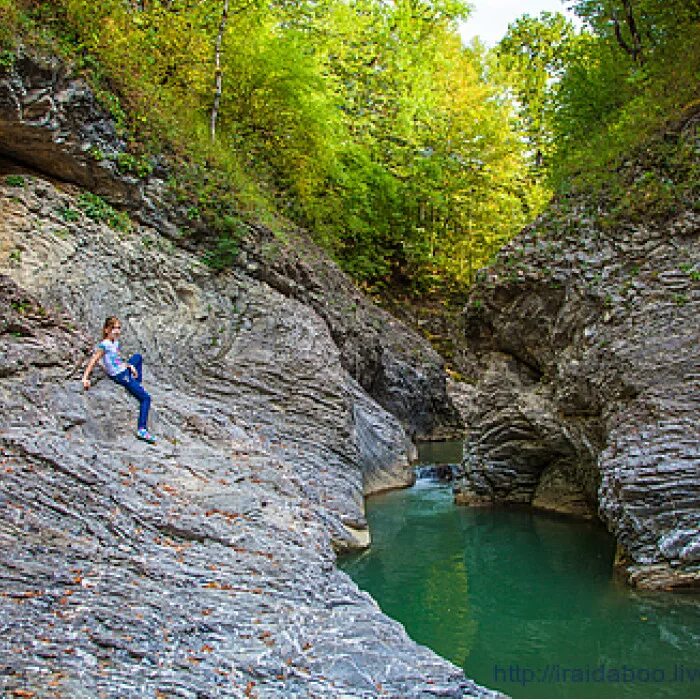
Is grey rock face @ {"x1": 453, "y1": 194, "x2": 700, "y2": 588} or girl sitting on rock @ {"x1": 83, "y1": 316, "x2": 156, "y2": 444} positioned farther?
grey rock face @ {"x1": 453, "y1": 194, "x2": 700, "y2": 588}

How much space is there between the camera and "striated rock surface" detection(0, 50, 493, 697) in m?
6.49

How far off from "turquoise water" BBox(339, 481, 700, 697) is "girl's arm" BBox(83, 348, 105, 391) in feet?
18.3

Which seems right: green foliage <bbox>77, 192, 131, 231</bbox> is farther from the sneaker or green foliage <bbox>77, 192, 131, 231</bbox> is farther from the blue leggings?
the sneaker

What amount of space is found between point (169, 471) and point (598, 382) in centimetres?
864

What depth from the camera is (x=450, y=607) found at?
11.1 meters

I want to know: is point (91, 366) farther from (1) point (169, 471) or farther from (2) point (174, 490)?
(2) point (174, 490)

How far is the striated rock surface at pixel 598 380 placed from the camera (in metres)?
11.0

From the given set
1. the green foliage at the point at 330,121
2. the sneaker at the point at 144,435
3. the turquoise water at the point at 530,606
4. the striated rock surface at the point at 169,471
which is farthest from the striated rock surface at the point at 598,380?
the sneaker at the point at 144,435

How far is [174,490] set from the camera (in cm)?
962

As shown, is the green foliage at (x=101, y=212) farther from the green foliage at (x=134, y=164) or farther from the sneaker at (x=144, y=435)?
the sneaker at (x=144, y=435)

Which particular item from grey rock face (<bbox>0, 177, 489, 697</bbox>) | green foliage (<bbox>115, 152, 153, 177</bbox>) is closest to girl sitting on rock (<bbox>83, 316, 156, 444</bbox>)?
grey rock face (<bbox>0, 177, 489, 697</bbox>)

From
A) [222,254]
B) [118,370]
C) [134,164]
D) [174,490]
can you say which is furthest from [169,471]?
[134,164]

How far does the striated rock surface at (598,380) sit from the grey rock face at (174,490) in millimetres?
4825

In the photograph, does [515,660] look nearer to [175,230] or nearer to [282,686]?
[282,686]
